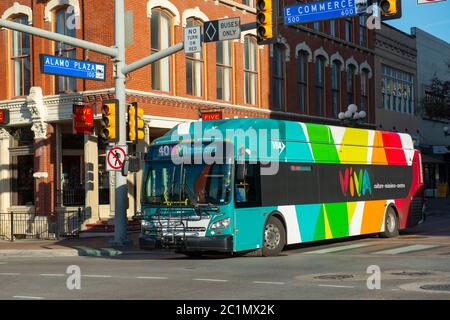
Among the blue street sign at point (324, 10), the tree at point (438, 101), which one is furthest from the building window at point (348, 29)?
the blue street sign at point (324, 10)

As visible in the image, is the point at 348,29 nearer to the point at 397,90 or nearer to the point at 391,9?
the point at 397,90

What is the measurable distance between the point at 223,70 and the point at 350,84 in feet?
40.8

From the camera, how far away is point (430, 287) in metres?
10.4

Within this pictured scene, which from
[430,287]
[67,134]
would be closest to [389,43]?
[67,134]

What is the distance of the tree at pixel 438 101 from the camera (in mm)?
43594

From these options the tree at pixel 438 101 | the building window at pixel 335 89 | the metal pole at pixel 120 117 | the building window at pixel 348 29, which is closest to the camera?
the metal pole at pixel 120 117

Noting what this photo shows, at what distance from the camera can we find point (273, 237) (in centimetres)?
1680

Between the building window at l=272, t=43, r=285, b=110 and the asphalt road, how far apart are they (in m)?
15.6

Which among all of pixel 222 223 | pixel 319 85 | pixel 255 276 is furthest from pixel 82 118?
pixel 319 85

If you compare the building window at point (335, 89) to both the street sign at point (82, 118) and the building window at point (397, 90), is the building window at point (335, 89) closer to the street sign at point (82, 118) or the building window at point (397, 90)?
the building window at point (397, 90)

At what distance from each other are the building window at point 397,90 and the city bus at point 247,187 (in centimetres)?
2481

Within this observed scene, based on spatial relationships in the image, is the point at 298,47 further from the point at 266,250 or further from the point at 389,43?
the point at 266,250

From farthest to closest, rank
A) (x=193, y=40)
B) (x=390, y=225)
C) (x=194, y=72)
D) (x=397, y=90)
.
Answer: (x=397, y=90)
(x=194, y=72)
(x=390, y=225)
(x=193, y=40)
